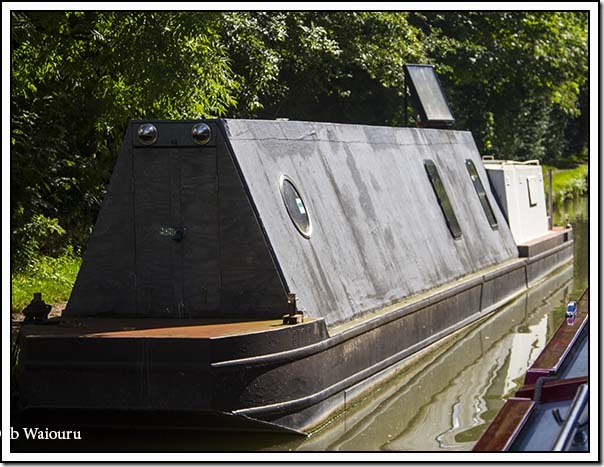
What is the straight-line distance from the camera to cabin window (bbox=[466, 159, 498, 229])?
15336 millimetres

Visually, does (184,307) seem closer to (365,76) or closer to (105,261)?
(105,261)

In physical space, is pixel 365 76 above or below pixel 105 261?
above

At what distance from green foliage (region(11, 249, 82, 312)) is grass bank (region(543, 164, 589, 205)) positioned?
16.8 metres

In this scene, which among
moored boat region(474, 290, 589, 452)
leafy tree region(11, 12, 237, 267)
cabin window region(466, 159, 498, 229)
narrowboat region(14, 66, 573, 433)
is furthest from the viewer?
cabin window region(466, 159, 498, 229)

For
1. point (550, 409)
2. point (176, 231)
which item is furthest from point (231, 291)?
point (550, 409)

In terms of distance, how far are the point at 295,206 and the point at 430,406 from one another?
1.99 metres

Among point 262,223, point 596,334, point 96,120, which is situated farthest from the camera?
point 96,120

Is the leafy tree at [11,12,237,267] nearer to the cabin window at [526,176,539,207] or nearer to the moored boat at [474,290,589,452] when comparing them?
the moored boat at [474,290,589,452]

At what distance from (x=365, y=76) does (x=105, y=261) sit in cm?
1579

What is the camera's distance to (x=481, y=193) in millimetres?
15453

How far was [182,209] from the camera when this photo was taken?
344 inches

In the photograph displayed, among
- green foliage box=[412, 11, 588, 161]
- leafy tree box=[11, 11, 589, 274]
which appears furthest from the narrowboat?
green foliage box=[412, 11, 588, 161]

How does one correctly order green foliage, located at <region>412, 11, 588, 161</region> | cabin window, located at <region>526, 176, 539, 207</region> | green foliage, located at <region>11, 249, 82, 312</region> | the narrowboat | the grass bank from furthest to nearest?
the grass bank, green foliage, located at <region>412, 11, 588, 161</region>, cabin window, located at <region>526, 176, 539, 207</region>, green foliage, located at <region>11, 249, 82, 312</region>, the narrowboat

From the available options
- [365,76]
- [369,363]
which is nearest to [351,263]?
[369,363]
